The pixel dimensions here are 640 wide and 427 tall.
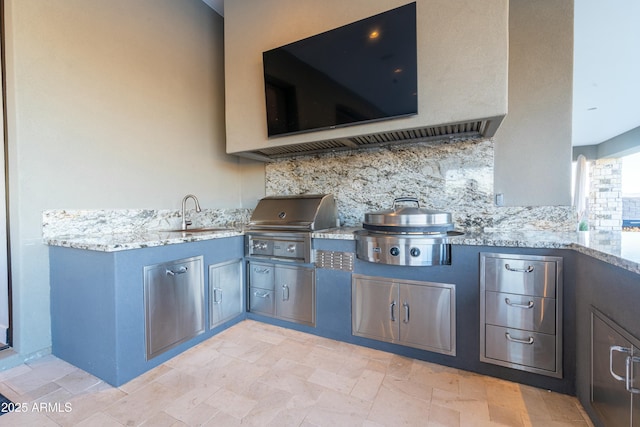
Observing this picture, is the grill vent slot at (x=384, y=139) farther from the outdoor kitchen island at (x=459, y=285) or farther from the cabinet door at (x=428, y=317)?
the cabinet door at (x=428, y=317)

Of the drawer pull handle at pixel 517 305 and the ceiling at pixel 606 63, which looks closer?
the drawer pull handle at pixel 517 305

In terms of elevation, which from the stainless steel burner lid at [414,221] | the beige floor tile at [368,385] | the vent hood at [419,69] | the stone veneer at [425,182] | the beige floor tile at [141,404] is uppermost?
the vent hood at [419,69]

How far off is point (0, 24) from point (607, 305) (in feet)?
12.6

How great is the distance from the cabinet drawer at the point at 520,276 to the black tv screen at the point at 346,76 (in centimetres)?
120

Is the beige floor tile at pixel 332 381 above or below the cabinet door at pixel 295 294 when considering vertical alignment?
below

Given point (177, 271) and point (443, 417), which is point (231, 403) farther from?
point (443, 417)

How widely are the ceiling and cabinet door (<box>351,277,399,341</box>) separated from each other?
307cm

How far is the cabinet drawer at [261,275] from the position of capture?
2488 millimetres

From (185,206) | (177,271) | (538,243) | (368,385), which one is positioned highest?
(185,206)

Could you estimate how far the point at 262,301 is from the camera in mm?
2529

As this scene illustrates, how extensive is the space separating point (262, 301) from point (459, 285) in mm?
1688

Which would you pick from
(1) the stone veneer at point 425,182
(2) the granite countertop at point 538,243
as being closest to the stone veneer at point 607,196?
(1) the stone veneer at point 425,182

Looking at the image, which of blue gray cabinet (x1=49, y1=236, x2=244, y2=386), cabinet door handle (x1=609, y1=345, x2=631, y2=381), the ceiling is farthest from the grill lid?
the ceiling

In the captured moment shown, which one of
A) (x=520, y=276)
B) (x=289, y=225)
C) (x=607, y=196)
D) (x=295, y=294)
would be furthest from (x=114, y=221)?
(x=607, y=196)
